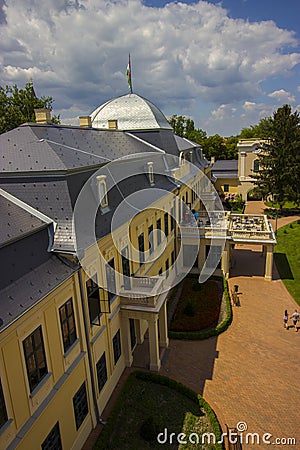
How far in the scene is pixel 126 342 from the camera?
1709 centimetres

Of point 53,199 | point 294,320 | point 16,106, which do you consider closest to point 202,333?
point 294,320

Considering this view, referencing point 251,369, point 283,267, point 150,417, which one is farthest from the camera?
point 283,267

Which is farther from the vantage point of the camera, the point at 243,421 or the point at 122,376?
the point at 122,376

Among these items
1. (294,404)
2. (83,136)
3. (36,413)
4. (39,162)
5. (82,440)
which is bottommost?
(294,404)

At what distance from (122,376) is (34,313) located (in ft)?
29.8

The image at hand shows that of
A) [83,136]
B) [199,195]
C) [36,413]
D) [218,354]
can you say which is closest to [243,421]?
[218,354]

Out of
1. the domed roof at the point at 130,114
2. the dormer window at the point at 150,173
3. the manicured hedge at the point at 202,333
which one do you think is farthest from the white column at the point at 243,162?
the manicured hedge at the point at 202,333

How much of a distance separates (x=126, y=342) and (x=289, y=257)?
2217cm

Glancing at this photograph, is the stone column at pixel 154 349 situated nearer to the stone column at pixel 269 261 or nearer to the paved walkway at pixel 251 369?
the paved walkway at pixel 251 369

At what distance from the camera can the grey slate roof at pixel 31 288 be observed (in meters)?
8.60

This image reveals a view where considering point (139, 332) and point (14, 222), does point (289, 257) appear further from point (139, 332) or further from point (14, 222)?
point (14, 222)

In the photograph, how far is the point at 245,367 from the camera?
17.7 m

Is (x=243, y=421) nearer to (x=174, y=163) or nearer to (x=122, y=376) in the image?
(x=122, y=376)

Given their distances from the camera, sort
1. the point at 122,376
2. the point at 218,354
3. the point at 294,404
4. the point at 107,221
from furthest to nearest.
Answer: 1. the point at 218,354
2. the point at 122,376
3. the point at 294,404
4. the point at 107,221
